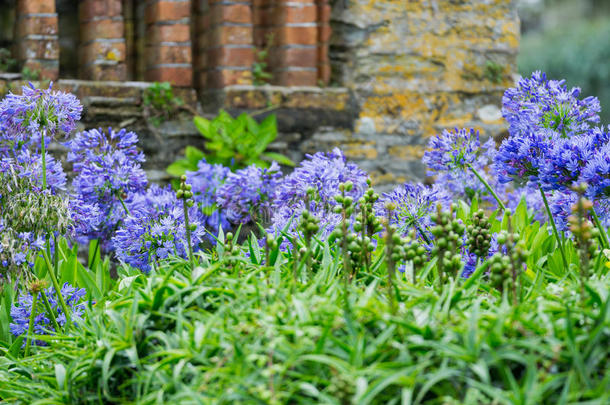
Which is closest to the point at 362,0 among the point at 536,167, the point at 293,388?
the point at 536,167

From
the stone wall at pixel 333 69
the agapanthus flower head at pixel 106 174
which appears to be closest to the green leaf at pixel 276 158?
the stone wall at pixel 333 69

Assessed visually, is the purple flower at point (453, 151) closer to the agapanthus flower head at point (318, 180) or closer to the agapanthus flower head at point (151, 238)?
the agapanthus flower head at point (318, 180)

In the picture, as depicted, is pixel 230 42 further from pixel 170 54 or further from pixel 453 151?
pixel 453 151

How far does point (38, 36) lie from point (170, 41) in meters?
0.69

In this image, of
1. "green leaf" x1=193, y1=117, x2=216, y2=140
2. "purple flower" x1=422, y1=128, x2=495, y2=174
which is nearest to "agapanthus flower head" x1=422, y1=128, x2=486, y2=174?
"purple flower" x1=422, y1=128, x2=495, y2=174

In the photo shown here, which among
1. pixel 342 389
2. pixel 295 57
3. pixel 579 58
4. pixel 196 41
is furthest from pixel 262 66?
pixel 579 58

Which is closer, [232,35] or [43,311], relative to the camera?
[43,311]

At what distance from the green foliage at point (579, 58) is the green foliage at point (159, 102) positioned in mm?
12620

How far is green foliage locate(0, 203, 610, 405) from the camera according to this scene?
4.39 feet

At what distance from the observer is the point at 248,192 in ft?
9.43

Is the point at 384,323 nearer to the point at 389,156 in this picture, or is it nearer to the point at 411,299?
the point at 411,299

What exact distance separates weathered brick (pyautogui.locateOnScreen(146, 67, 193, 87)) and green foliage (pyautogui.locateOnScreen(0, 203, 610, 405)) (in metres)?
2.46

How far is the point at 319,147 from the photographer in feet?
14.3

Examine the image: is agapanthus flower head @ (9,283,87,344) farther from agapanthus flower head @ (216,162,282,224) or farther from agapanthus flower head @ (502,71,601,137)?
agapanthus flower head @ (502,71,601,137)
